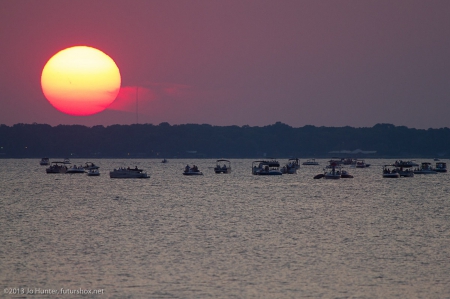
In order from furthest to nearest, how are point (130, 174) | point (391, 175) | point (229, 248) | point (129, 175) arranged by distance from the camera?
point (391, 175)
point (130, 174)
point (129, 175)
point (229, 248)

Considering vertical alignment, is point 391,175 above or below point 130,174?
below

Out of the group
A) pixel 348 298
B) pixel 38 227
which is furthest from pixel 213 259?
pixel 38 227

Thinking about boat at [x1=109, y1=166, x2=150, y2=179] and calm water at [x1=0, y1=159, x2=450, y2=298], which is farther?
boat at [x1=109, y1=166, x2=150, y2=179]

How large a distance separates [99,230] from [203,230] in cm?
1050

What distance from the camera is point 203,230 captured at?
73438 mm

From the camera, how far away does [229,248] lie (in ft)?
196

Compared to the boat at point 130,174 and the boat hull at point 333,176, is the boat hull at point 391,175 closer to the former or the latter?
the boat hull at point 333,176

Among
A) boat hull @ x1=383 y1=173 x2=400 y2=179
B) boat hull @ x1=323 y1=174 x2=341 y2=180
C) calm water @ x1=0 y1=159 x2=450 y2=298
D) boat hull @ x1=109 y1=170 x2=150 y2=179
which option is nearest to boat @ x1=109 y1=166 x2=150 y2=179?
boat hull @ x1=109 y1=170 x2=150 y2=179

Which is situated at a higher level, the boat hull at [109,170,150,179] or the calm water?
the boat hull at [109,170,150,179]

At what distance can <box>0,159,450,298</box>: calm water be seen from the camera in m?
44.2

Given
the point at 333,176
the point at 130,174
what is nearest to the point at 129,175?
the point at 130,174

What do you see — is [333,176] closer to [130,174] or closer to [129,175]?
[130,174]

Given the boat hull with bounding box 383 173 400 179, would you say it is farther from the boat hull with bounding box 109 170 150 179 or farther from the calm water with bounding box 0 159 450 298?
the calm water with bounding box 0 159 450 298

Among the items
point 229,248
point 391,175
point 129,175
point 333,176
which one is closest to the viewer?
point 229,248
